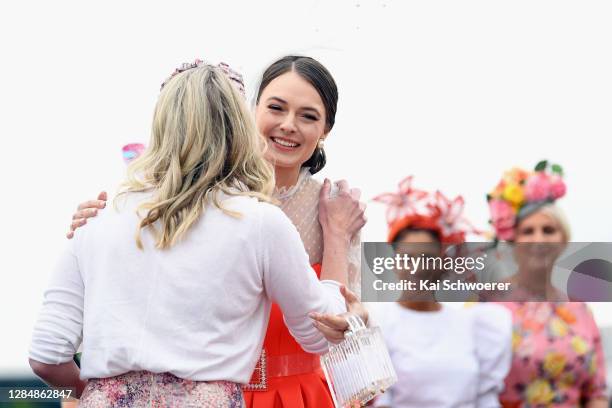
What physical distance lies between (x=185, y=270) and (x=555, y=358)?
3.96ft

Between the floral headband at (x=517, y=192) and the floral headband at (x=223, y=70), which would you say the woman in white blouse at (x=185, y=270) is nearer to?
the floral headband at (x=223, y=70)

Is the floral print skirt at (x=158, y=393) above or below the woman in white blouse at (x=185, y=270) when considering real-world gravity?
below

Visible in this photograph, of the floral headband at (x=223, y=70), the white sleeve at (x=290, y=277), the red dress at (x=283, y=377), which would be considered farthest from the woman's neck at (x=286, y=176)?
the white sleeve at (x=290, y=277)

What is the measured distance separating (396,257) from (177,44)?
2.29ft

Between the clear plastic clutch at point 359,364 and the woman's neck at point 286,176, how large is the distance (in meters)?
0.60

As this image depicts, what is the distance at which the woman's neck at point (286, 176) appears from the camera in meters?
1.60

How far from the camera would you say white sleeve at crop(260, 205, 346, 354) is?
95 cm

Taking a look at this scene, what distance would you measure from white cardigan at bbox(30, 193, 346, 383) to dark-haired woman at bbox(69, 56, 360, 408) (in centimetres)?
54

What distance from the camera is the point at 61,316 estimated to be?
1.03 metres

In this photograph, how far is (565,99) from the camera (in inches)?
72.5

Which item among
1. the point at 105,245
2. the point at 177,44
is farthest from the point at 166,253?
the point at 177,44

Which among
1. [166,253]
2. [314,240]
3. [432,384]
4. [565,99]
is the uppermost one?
[565,99]

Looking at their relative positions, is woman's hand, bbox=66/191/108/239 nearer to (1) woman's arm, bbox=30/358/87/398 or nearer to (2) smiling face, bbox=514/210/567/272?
(1) woman's arm, bbox=30/358/87/398

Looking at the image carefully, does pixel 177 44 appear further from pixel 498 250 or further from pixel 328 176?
pixel 498 250
